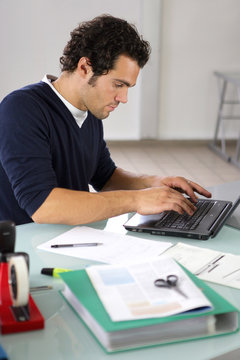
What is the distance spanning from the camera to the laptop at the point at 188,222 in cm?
172

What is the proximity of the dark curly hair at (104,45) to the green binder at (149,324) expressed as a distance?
3.04 feet

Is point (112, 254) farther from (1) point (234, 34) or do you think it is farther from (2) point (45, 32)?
(1) point (234, 34)

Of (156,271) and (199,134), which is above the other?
(156,271)

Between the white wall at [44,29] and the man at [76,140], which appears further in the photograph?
the white wall at [44,29]

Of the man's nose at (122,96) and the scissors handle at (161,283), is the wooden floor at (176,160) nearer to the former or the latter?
the man's nose at (122,96)

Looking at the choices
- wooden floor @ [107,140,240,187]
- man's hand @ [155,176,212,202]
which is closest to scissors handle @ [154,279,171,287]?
man's hand @ [155,176,212,202]

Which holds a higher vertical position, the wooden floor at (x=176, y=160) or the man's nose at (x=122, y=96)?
the man's nose at (x=122, y=96)

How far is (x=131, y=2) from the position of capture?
18.3 feet

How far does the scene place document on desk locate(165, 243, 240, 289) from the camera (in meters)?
1.43

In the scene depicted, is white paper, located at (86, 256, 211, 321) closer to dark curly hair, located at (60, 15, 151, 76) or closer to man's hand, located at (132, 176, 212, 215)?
man's hand, located at (132, 176, 212, 215)

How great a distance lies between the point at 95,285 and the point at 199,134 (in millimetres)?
5060

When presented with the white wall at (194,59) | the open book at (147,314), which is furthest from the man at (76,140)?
the white wall at (194,59)

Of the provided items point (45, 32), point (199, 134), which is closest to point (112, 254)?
point (45, 32)

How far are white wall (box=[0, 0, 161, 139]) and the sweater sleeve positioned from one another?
3.77 metres
